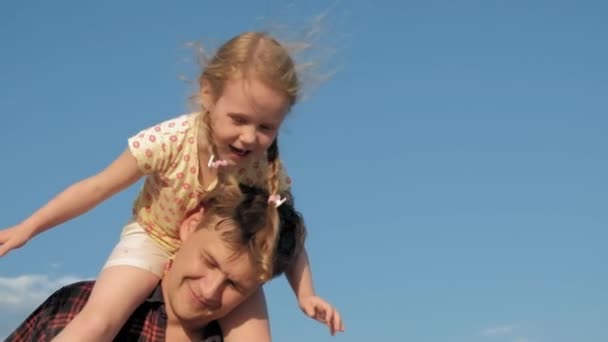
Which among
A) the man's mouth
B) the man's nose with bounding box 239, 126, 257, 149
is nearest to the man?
the man's mouth

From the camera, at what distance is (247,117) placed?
6.45 metres

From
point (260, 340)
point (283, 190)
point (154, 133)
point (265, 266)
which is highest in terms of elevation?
point (154, 133)

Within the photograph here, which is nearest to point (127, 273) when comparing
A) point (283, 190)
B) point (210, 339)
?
point (210, 339)

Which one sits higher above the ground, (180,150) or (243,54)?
(243,54)

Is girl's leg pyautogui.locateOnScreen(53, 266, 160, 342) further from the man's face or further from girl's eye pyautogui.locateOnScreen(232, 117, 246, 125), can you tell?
girl's eye pyautogui.locateOnScreen(232, 117, 246, 125)

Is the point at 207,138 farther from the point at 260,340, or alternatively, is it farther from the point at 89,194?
the point at 260,340

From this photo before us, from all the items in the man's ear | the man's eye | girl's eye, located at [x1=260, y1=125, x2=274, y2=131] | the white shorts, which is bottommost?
the man's eye

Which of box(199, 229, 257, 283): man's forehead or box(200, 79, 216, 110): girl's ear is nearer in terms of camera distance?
box(199, 229, 257, 283): man's forehead

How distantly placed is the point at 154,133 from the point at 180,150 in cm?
20

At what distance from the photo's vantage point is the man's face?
20.7 feet

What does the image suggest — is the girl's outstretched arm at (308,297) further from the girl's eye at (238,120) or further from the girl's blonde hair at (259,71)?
the girl's eye at (238,120)

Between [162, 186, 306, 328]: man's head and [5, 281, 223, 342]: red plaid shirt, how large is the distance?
5.4 inches

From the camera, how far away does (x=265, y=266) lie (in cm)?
643

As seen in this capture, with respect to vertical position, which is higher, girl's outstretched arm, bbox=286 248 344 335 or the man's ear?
the man's ear
